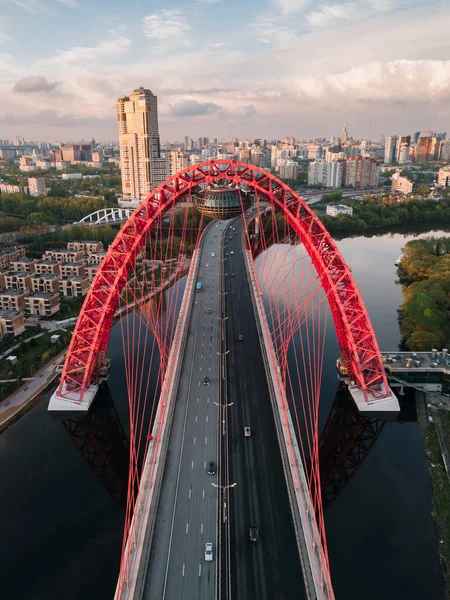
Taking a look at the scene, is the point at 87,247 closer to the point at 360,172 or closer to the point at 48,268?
the point at 48,268

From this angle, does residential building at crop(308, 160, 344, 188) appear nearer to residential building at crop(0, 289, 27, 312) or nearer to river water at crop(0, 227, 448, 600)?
residential building at crop(0, 289, 27, 312)

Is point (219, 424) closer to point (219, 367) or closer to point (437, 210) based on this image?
point (219, 367)

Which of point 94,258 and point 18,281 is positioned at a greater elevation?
point 94,258

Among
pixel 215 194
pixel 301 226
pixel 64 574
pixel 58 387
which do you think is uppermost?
pixel 215 194

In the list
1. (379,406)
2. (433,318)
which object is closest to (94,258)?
(433,318)

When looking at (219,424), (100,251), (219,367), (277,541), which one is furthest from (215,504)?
(100,251)

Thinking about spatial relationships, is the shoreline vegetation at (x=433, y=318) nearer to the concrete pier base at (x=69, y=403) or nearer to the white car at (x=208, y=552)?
the white car at (x=208, y=552)

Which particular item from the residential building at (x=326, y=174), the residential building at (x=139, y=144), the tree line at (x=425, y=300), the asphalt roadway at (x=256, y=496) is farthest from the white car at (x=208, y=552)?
the residential building at (x=326, y=174)
